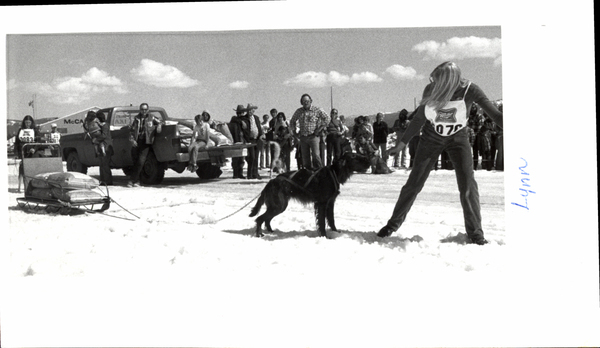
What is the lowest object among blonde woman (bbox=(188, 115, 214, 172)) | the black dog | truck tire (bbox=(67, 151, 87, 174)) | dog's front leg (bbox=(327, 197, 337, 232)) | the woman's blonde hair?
dog's front leg (bbox=(327, 197, 337, 232))

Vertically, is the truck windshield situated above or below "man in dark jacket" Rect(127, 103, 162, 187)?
above

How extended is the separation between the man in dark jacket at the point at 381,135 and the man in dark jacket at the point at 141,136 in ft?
7.18

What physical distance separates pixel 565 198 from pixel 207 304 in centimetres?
352

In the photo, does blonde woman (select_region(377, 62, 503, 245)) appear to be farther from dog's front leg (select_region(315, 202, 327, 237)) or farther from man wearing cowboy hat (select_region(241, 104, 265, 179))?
man wearing cowboy hat (select_region(241, 104, 265, 179))

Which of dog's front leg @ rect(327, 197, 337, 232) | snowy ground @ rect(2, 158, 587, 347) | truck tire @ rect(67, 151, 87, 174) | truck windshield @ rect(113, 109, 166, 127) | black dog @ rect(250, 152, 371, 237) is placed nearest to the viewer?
snowy ground @ rect(2, 158, 587, 347)

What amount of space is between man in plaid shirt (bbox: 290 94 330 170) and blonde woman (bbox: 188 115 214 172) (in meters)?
0.88

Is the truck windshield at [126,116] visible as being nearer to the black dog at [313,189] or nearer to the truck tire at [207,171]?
the truck tire at [207,171]

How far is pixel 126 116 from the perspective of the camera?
5.70 m

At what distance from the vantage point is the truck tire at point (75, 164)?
5789mm

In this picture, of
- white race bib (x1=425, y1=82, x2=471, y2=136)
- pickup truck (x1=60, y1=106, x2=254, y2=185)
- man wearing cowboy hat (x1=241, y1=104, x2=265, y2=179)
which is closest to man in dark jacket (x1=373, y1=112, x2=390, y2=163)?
white race bib (x1=425, y1=82, x2=471, y2=136)

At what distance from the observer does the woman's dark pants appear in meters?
5.53

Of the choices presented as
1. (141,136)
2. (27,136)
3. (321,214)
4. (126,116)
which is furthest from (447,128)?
(27,136)

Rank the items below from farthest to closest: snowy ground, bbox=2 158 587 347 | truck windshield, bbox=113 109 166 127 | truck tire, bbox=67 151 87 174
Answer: truck tire, bbox=67 151 87 174 → truck windshield, bbox=113 109 166 127 → snowy ground, bbox=2 158 587 347

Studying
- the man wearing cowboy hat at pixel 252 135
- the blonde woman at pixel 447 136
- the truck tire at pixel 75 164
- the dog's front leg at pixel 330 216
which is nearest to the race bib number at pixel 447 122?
the blonde woman at pixel 447 136
